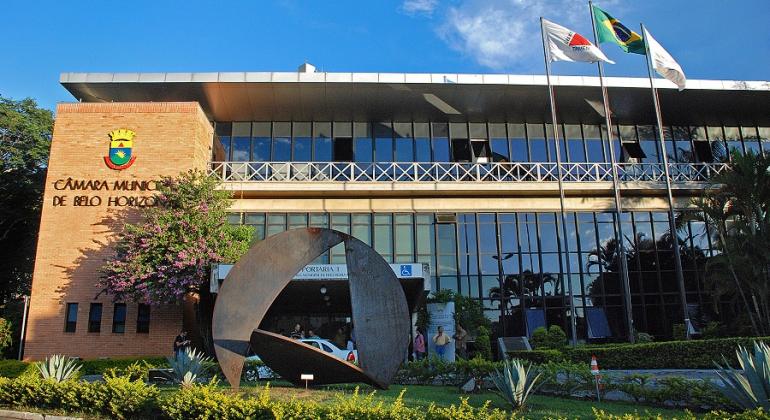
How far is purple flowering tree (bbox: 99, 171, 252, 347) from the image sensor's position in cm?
2003

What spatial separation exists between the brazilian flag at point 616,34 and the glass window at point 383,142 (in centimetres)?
962

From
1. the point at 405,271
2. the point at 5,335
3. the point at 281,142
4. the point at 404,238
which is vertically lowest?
the point at 5,335

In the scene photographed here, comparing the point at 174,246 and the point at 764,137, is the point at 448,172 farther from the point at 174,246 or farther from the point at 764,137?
the point at 764,137

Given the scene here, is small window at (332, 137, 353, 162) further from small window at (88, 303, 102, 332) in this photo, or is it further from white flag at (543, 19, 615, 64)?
small window at (88, 303, 102, 332)

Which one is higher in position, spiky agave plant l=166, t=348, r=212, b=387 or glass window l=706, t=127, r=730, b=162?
glass window l=706, t=127, r=730, b=162

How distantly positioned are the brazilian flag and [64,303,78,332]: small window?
841 inches

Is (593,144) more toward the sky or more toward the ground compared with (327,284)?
more toward the sky

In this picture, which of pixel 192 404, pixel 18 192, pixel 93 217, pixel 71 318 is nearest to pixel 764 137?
pixel 192 404

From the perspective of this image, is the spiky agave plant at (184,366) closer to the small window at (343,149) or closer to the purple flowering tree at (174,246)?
the purple flowering tree at (174,246)

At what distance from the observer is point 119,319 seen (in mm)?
21797

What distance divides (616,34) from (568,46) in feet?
7.23

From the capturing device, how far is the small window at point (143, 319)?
71.0 ft

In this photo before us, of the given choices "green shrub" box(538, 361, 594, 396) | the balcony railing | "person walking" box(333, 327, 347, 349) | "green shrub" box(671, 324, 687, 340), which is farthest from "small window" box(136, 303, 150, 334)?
"green shrub" box(671, 324, 687, 340)

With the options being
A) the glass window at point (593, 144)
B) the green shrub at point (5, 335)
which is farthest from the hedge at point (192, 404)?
the glass window at point (593, 144)
